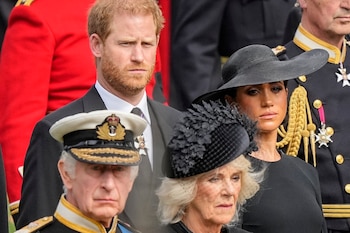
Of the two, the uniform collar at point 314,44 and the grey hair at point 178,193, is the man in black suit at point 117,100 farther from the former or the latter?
the uniform collar at point 314,44

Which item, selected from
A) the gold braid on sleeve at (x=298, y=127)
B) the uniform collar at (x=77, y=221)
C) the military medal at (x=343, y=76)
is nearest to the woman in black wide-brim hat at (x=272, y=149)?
the gold braid on sleeve at (x=298, y=127)

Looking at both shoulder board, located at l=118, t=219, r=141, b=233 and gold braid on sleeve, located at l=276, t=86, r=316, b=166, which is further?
gold braid on sleeve, located at l=276, t=86, r=316, b=166

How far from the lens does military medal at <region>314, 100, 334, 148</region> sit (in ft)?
25.4

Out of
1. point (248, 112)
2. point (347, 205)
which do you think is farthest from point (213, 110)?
point (347, 205)

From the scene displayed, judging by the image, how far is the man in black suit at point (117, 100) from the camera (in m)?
6.72

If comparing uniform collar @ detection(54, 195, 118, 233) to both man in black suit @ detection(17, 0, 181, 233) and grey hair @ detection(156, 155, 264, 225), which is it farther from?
man in black suit @ detection(17, 0, 181, 233)

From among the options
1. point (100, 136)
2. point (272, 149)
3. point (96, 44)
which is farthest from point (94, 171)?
point (272, 149)

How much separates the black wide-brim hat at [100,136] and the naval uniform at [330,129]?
185 cm

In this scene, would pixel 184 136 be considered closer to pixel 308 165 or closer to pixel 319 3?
pixel 308 165

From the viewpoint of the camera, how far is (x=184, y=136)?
6426 millimetres

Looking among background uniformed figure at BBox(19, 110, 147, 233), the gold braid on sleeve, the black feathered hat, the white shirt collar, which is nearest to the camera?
background uniformed figure at BBox(19, 110, 147, 233)

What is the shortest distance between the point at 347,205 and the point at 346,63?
31.7 inches

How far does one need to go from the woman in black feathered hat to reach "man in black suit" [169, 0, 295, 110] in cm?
340

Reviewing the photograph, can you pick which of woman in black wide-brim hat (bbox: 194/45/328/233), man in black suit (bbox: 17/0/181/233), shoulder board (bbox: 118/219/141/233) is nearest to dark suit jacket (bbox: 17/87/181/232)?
man in black suit (bbox: 17/0/181/233)
